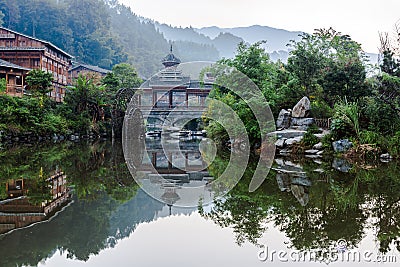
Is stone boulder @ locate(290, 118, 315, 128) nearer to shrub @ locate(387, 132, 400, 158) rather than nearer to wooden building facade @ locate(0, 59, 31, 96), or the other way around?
shrub @ locate(387, 132, 400, 158)

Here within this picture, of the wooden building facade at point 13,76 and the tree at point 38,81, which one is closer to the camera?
the tree at point 38,81

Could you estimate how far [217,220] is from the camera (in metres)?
5.24

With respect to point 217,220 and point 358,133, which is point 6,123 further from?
point 217,220

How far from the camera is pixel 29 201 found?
6.05 meters

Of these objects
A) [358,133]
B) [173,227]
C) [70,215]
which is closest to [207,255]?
[173,227]

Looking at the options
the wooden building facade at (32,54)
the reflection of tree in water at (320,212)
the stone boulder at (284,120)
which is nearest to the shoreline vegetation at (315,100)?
the stone boulder at (284,120)

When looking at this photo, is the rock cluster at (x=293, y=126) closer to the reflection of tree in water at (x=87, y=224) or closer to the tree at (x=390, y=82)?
the tree at (x=390, y=82)

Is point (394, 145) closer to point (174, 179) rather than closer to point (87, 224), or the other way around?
point (174, 179)

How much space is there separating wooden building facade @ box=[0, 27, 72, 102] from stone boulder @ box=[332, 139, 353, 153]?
20.5 m

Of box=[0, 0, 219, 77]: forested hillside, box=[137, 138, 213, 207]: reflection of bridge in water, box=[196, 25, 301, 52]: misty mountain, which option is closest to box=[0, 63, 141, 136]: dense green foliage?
box=[137, 138, 213, 207]: reflection of bridge in water

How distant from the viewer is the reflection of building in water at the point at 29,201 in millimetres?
4996

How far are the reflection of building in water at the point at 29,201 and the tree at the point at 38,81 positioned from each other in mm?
15974

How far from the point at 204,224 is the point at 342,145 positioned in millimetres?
8317

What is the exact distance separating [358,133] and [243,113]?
3.96 m
